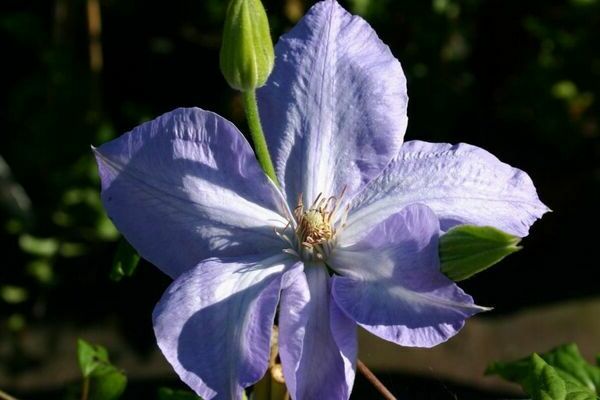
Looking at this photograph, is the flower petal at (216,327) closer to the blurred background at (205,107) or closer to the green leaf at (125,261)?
the green leaf at (125,261)

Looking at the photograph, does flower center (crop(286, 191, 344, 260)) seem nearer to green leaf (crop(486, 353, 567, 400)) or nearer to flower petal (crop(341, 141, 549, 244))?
flower petal (crop(341, 141, 549, 244))

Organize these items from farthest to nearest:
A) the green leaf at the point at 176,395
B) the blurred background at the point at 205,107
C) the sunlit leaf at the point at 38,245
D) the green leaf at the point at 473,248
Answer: the sunlit leaf at the point at 38,245 < the blurred background at the point at 205,107 < the green leaf at the point at 176,395 < the green leaf at the point at 473,248

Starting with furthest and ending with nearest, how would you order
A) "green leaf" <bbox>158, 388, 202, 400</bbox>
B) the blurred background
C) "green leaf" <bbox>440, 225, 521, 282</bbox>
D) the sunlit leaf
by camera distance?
1. the sunlit leaf
2. the blurred background
3. "green leaf" <bbox>158, 388, 202, 400</bbox>
4. "green leaf" <bbox>440, 225, 521, 282</bbox>

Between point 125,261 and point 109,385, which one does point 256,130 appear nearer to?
point 125,261

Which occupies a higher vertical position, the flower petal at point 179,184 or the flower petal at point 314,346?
the flower petal at point 179,184

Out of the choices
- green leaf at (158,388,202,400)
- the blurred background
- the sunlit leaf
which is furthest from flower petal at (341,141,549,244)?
the sunlit leaf

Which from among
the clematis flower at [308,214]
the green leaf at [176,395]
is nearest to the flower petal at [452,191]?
the clematis flower at [308,214]

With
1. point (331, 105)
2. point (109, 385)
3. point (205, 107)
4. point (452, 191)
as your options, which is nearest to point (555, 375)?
point (452, 191)
